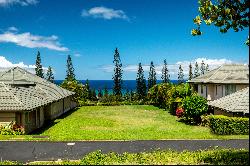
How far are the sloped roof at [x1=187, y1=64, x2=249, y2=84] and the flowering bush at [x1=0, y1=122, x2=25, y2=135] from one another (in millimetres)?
25614

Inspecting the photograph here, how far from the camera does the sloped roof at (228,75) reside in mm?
46787

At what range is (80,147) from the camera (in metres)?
26.2

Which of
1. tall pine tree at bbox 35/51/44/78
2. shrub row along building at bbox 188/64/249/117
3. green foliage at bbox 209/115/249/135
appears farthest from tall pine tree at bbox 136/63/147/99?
green foliage at bbox 209/115/249/135

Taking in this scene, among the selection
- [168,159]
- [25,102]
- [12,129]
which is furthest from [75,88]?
[168,159]

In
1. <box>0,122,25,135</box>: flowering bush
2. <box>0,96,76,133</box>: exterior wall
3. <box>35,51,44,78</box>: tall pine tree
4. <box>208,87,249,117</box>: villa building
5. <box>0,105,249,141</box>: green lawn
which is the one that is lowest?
<box>0,105,249,141</box>: green lawn

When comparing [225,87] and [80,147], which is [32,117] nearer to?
[80,147]

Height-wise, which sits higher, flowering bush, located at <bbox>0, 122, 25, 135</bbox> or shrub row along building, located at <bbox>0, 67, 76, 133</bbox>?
shrub row along building, located at <bbox>0, 67, 76, 133</bbox>

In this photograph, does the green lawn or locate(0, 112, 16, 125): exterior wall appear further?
locate(0, 112, 16, 125): exterior wall

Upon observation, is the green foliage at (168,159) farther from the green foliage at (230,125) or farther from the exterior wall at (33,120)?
the exterior wall at (33,120)

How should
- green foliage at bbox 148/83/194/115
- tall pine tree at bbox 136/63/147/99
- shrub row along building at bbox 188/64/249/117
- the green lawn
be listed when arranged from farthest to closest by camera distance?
tall pine tree at bbox 136/63/147/99 < green foliage at bbox 148/83/194/115 < shrub row along building at bbox 188/64/249/117 < the green lawn

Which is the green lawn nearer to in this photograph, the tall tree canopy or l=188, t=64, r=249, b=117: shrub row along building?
l=188, t=64, r=249, b=117: shrub row along building

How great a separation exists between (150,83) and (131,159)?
324ft

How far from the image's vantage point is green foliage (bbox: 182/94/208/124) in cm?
3962

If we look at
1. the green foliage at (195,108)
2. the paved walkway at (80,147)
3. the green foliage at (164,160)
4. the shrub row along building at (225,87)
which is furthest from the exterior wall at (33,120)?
the shrub row along building at (225,87)
